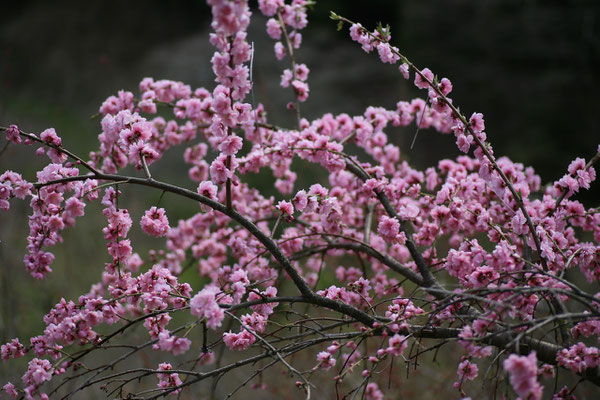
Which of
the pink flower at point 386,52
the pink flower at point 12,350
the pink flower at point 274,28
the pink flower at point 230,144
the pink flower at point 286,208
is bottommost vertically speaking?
the pink flower at point 12,350

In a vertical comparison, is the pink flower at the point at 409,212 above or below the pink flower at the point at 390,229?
Result: above

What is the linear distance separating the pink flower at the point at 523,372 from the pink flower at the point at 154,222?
81 centimetres

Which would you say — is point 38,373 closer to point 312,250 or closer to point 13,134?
point 13,134

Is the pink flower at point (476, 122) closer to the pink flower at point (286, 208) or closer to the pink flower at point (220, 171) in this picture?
the pink flower at point (286, 208)

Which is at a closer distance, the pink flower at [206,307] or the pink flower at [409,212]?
the pink flower at [206,307]

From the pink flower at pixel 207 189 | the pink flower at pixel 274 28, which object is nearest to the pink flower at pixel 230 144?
the pink flower at pixel 207 189

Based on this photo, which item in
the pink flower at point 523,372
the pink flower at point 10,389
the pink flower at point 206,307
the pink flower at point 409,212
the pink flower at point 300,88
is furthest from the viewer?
the pink flower at point 300,88

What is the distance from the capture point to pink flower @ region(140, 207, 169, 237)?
1310mm

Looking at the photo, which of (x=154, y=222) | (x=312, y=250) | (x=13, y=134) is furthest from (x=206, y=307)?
(x=312, y=250)

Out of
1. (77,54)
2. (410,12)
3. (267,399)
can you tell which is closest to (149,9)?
(77,54)

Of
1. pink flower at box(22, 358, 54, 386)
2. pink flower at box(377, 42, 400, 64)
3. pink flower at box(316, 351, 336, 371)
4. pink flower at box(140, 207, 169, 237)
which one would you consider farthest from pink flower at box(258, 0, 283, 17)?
pink flower at box(22, 358, 54, 386)

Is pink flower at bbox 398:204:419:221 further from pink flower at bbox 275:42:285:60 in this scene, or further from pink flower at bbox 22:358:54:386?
pink flower at bbox 22:358:54:386

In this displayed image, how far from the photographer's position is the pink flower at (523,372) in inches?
34.3

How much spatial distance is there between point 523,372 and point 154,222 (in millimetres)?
849
